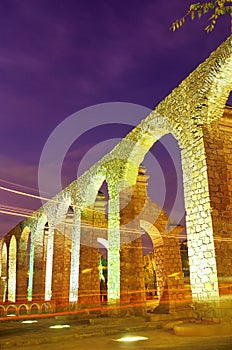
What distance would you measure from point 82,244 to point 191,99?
26.8 feet

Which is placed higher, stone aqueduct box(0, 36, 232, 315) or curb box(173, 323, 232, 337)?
stone aqueduct box(0, 36, 232, 315)

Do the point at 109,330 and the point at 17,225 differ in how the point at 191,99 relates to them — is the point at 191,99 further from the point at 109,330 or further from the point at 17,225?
the point at 17,225

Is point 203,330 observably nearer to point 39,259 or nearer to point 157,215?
point 157,215

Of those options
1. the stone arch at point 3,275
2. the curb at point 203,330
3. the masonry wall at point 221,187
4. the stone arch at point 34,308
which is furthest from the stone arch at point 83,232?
the stone arch at point 3,275

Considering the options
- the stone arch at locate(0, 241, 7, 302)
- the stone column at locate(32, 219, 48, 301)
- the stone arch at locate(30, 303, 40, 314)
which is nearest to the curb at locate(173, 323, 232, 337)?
the stone arch at locate(30, 303, 40, 314)

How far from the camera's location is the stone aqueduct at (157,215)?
23.7ft

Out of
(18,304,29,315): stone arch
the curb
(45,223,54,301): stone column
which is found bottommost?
(18,304,29,315): stone arch

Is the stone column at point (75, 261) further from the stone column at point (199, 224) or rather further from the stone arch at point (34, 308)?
the stone column at point (199, 224)

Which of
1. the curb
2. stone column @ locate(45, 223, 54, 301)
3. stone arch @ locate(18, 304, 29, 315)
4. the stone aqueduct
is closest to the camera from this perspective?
the curb

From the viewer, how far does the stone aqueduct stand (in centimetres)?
723

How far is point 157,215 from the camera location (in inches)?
560

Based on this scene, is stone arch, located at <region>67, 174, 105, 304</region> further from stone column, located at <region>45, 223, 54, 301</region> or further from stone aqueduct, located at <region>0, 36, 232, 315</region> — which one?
stone column, located at <region>45, 223, 54, 301</region>

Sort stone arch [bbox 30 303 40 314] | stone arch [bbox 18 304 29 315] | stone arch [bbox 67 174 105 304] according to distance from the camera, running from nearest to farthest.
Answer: stone arch [bbox 67 174 105 304] < stone arch [bbox 18 304 29 315] < stone arch [bbox 30 303 40 314]

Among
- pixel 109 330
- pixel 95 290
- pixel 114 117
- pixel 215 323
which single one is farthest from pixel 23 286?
pixel 215 323
